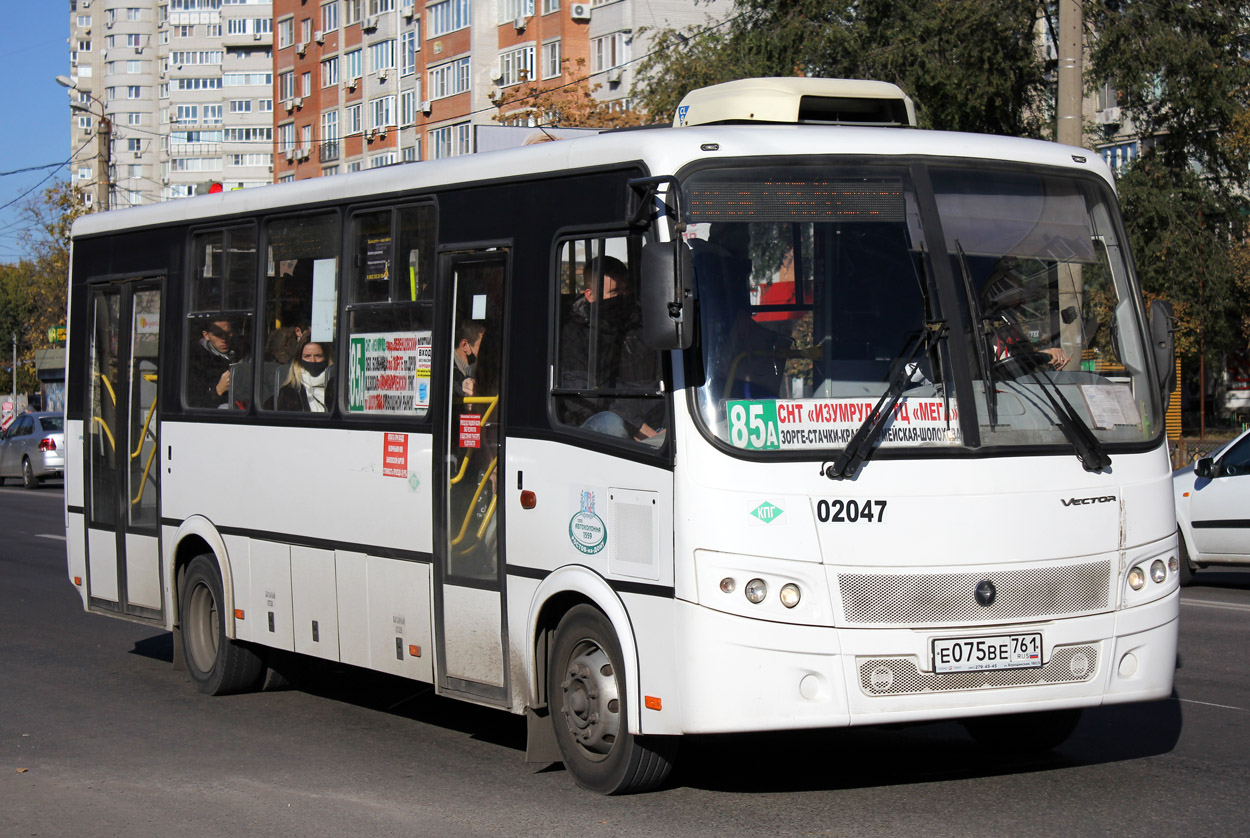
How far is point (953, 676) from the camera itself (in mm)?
6520

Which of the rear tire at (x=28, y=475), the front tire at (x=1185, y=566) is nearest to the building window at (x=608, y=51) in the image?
the rear tire at (x=28, y=475)

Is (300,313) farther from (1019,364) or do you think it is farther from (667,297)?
(1019,364)

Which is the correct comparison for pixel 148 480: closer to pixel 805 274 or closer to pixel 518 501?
pixel 518 501

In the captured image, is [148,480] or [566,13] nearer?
[148,480]

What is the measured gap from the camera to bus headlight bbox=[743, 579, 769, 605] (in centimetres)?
644

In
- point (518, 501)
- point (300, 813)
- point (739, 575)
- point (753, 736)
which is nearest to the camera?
point (739, 575)

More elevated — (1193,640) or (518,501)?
(518,501)

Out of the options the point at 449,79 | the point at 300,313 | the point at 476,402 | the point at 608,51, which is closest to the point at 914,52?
the point at 300,313

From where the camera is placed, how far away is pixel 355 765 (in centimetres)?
809

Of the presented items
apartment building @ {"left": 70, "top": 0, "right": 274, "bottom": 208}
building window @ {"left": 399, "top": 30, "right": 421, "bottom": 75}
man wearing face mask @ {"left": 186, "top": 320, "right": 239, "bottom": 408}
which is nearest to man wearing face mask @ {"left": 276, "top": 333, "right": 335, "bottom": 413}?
man wearing face mask @ {"left": 186, "top": 320, "right": 239, "bottom": 408}

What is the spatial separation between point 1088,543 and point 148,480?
6690mm

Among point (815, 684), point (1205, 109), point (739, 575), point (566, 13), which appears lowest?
point (815, 684)

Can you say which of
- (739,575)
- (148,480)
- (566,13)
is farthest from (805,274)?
(566,13)

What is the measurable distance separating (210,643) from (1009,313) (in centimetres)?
598
